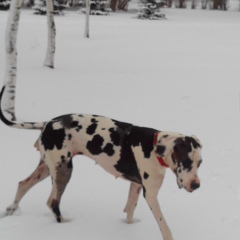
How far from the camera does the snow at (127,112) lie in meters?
4.62

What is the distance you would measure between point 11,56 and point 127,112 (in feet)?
9.03

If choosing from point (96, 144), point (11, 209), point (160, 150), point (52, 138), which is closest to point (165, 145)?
point (160, 150)

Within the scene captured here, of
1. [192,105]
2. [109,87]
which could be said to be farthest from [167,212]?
[109,87]

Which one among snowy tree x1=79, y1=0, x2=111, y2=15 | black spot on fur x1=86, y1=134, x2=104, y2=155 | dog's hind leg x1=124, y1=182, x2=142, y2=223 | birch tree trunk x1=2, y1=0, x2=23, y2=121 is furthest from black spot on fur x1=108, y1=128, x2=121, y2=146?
snowy tree x1=79, y1=0, x2=111, y2=15

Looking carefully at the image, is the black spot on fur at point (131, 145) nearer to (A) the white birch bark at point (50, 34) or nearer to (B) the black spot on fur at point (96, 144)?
(B) the black spot on fur at point (96, 144)

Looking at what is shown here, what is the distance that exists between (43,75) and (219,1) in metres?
36.5

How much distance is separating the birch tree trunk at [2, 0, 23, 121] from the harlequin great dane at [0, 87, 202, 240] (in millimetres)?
3492

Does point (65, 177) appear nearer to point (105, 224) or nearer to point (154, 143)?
point (105, 224)

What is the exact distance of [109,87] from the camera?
11.3 meters

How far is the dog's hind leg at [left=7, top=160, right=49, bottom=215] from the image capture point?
4574 mm

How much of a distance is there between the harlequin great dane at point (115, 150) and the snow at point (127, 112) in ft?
1.38

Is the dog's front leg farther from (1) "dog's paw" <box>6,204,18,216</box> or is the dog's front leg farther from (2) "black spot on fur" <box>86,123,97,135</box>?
(1) "dog's paw" <box>6,204,18,216</box>

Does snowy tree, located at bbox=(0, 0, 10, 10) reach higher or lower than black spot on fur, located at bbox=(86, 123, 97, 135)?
lower

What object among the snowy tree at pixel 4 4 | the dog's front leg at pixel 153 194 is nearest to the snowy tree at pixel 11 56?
the dog's front leg at pixel 153 194
